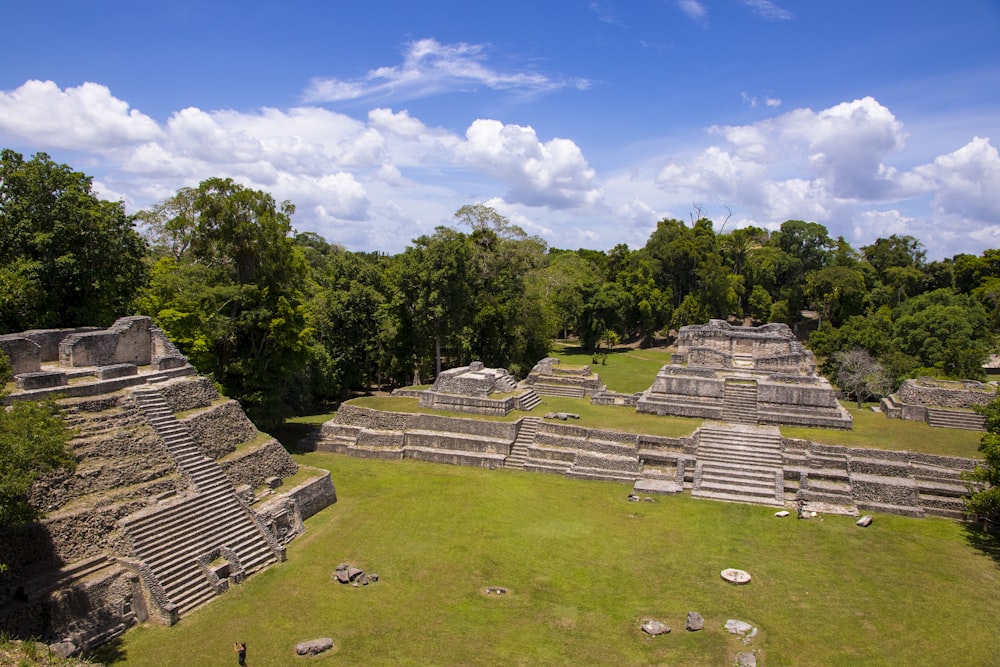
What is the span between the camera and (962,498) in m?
18.2

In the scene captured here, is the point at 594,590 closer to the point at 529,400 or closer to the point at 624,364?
the point at 529,400

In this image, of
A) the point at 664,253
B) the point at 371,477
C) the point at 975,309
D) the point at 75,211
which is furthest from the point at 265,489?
the point at 664,253

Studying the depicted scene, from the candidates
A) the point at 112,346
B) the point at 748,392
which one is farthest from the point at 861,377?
the point at 112,346

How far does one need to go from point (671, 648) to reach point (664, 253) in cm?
5163

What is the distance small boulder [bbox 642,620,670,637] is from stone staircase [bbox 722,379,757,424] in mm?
14382

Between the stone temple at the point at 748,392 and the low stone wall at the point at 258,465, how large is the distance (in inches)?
588

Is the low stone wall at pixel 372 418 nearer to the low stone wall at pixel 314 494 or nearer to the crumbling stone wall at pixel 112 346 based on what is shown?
the low stone wall at pixel 314 494

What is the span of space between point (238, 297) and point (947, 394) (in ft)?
93.5

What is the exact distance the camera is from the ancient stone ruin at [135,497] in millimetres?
12141

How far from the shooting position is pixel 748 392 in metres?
26.5

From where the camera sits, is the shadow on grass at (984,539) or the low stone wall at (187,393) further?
the low stone wall at (187,393)

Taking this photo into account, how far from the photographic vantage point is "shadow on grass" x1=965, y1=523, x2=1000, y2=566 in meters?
15.9

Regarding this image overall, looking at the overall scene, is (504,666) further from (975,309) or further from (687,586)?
(975,309)

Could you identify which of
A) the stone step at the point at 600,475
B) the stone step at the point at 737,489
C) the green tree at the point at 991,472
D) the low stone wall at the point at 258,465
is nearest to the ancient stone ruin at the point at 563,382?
the stone step at the point at 600,475
